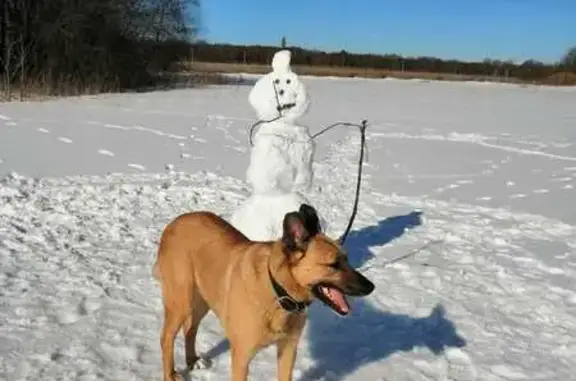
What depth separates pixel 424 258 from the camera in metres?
7.63

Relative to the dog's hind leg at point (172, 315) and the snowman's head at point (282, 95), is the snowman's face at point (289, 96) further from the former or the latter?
the dog's hind leg at point (172, 315)

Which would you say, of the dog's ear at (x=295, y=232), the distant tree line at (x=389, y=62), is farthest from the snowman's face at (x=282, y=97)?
the distant tree line at (x=389, y=62)

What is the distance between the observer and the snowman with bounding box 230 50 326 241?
6.67 m

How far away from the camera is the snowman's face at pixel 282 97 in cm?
680

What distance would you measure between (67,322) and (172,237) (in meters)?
1.33

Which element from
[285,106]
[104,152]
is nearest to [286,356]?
[285,106]

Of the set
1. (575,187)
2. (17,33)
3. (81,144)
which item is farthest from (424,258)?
(17,33)

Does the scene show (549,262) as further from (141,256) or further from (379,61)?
(379,61)

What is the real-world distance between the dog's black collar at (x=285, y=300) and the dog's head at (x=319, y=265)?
11 centimetres

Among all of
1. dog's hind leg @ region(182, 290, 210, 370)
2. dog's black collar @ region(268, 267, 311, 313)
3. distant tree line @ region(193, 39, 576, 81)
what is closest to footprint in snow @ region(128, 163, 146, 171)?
dog's hind leg @ region(182, 290, 210, 370)

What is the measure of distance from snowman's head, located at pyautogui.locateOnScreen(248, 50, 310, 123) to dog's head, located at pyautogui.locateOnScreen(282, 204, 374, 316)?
349 centimetres

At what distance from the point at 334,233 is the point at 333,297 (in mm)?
5026

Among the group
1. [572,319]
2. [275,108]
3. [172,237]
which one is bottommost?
[572,319]

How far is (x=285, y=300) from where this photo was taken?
11.6ft
